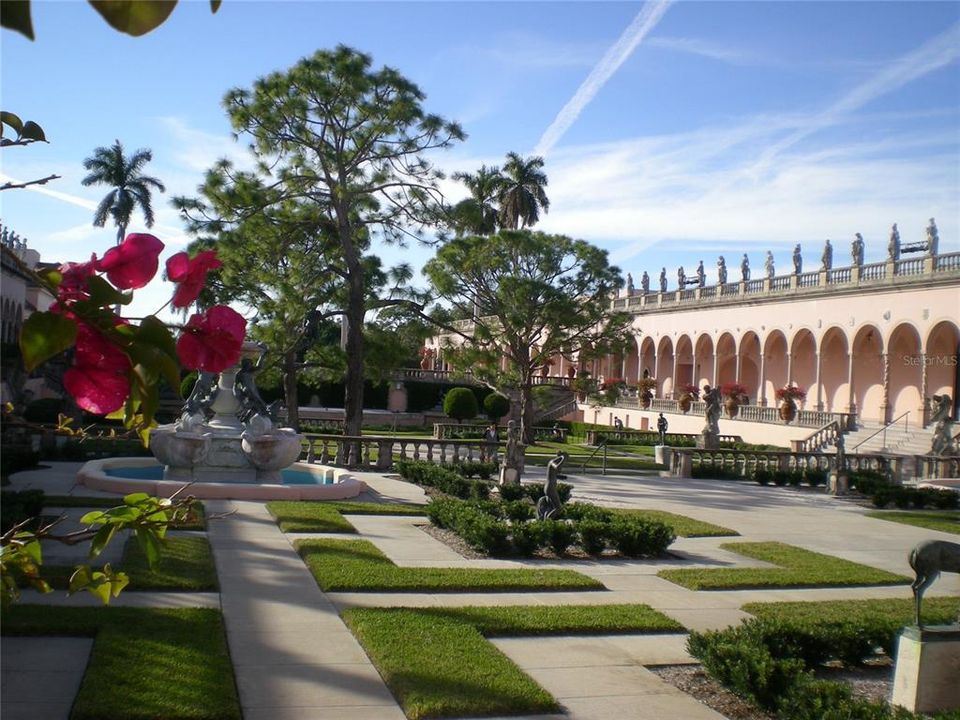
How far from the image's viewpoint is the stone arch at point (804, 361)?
45.6 m

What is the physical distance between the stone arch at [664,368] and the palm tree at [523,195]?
11.0 metres

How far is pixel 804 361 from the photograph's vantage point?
4691 centimetres

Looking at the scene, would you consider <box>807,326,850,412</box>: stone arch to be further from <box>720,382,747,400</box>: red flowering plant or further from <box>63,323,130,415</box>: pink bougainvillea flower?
<box>63,323,130,415</box>: pink bougainvillea flower

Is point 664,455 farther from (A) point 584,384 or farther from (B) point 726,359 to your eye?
(B) point 726,359

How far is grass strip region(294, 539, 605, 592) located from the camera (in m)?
9.89

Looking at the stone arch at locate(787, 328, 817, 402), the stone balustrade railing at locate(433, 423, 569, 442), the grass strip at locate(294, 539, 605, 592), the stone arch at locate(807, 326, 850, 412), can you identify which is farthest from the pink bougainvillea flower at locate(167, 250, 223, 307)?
the stone arch at locate(787, 328, 817, 402)

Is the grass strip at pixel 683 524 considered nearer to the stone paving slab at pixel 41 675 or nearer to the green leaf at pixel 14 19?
the stone paving slab at pixel 41 675

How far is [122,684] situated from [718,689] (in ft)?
14.3

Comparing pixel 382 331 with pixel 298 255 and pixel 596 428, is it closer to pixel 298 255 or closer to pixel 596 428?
pixel 298 255

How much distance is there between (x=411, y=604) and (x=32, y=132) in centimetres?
752

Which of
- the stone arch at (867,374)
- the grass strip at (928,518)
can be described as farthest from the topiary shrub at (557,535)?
the stone arch at (867,374)

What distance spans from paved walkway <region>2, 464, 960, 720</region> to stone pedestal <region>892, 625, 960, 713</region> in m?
1.56

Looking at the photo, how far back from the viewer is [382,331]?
86.9 feet

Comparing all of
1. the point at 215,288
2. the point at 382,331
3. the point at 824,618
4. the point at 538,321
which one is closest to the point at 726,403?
the point at 538,321
